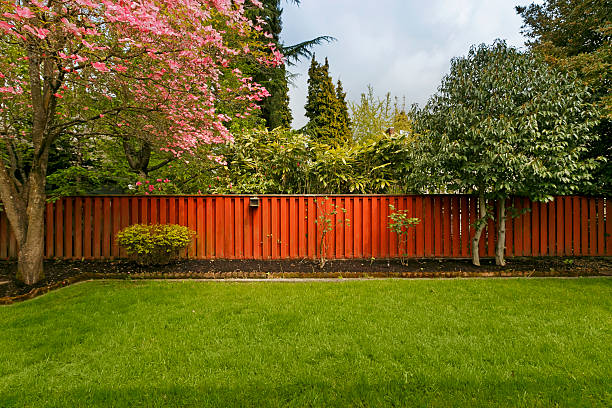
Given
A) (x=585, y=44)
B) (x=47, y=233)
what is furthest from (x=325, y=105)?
(x=47, y=233)

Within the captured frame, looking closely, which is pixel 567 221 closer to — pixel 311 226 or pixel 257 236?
pixel 311 226

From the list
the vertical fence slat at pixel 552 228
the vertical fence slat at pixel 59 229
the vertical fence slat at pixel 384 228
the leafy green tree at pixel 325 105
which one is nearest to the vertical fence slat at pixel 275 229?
the vertical fence slat at pixel 384 228

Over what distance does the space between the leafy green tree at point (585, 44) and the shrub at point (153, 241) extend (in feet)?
23.1

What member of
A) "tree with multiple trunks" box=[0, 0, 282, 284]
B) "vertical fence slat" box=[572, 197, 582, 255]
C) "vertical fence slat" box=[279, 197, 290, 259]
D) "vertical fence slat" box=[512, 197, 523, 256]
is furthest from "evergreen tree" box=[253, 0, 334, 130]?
"vertical fence slat" box=[572, 197, 582, 255]

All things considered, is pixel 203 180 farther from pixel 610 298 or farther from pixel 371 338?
pixel 610 298

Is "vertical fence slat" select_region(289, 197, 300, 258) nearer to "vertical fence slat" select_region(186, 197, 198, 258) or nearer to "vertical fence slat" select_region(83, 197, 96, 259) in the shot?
"vertical fence slat" select_region(186, 197, 198, 258)

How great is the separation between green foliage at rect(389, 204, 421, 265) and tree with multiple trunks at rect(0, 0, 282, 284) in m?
3.41

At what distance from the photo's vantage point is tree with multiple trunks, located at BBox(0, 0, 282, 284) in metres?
2.97

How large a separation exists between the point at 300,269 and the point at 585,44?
1072cm

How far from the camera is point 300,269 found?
4.62m

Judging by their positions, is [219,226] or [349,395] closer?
[349,395]

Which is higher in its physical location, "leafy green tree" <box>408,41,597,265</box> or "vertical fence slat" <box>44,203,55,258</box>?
"leafy green tree" <box>408,41,597,265</box>

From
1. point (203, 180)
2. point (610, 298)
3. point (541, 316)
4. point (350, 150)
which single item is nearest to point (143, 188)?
point (203, 180)

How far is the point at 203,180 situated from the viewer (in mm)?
6668
